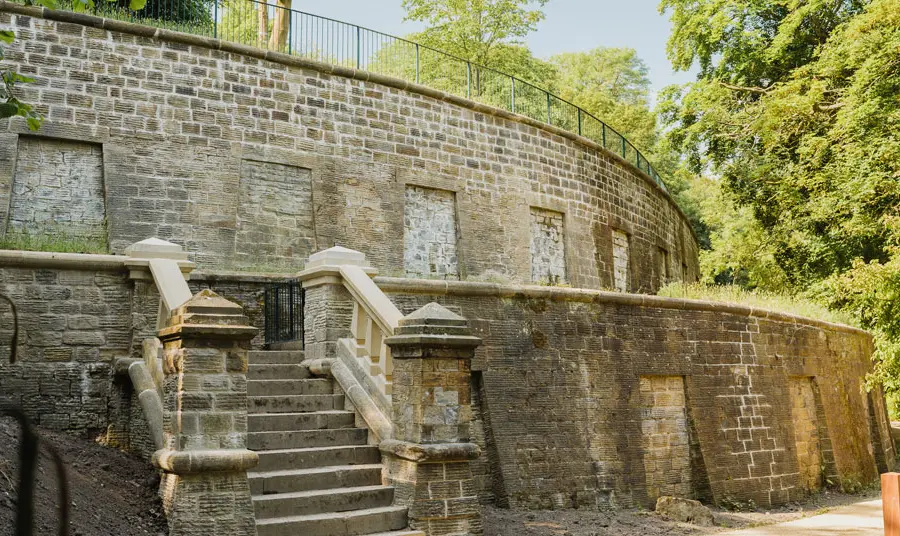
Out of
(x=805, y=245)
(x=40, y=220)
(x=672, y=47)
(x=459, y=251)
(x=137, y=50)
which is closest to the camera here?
(x=40, y=220)

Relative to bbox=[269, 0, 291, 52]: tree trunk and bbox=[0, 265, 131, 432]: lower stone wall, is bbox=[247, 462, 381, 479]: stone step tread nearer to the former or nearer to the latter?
bbox=[0, 265, 131, 432]: lower stone wall

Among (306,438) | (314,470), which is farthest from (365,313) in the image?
(314,470)

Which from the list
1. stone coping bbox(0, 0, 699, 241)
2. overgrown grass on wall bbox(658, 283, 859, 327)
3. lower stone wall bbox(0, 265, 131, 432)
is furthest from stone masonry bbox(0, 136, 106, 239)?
overgrown grass on wall bbox(658, 283, 859, 327)

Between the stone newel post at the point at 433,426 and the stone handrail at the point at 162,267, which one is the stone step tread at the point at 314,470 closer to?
the stone newel post at the point at 433,426

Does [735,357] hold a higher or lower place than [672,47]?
lower

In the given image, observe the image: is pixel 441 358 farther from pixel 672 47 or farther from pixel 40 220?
pixel 672 47

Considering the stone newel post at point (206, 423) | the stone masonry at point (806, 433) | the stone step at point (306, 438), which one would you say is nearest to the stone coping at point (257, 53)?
the stone masonry at point (806, 433)

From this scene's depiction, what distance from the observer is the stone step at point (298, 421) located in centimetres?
802

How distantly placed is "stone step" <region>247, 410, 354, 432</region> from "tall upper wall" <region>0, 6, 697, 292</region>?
269 inches

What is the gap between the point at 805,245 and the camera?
2309 centimetres

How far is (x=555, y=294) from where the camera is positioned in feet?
40.0

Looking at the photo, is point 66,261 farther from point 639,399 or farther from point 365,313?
point 639,399

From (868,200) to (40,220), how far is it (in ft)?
53.0

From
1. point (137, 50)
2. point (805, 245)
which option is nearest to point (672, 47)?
point (805, 245)
